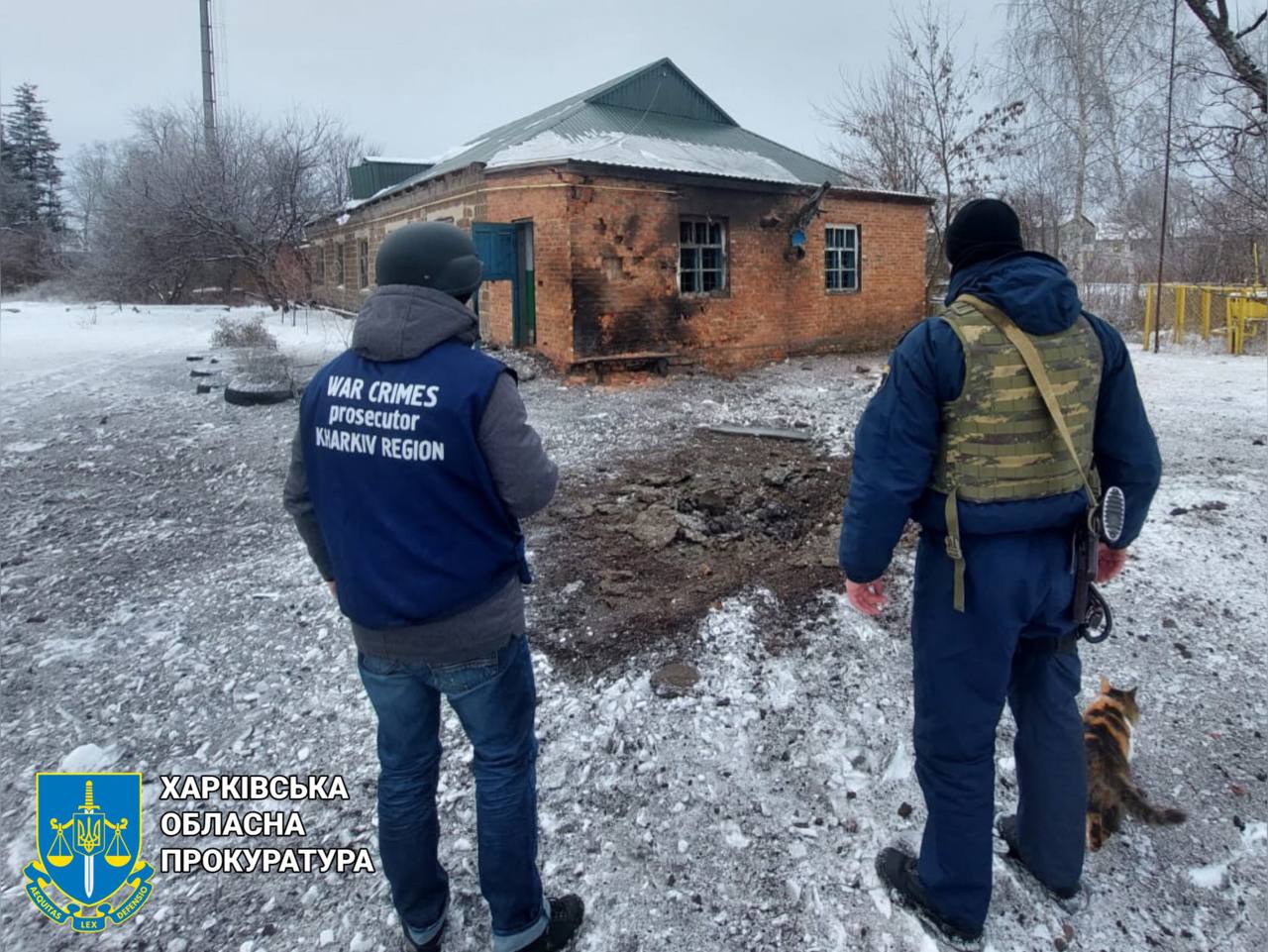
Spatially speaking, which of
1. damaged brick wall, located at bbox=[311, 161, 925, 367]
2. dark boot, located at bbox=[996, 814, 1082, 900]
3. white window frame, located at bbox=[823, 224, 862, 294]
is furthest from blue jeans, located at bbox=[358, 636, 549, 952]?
white window frame, located at bbox=[823, 224, 862, 294]

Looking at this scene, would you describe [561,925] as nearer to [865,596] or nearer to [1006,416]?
[865,596]

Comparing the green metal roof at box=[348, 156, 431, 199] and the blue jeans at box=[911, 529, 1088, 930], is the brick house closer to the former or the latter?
the green metal roof at box=[348, 156, 431, 199]

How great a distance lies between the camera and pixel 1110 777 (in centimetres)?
249

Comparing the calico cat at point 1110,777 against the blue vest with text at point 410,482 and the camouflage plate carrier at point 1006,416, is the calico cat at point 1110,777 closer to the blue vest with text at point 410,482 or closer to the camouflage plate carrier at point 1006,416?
the camouflage plate carrier at point 1006,416

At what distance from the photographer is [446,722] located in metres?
2.96

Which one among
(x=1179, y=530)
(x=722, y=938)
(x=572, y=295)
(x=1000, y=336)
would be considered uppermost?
(x=572, y=295)

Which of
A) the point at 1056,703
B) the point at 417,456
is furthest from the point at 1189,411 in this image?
the point at 417,456

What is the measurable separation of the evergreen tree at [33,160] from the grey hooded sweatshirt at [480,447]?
46719 millimetres

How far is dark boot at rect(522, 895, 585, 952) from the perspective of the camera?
196 cm

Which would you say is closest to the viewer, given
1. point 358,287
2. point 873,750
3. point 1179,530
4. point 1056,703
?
point 1056,703

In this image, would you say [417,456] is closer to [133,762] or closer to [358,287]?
[133,762]

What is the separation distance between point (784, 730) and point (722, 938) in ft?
2.99

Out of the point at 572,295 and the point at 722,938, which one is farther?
the point at 572,295

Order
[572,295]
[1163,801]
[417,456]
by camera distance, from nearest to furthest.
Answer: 1. [417,456]
2. [1163,801]
3. [572,295]
